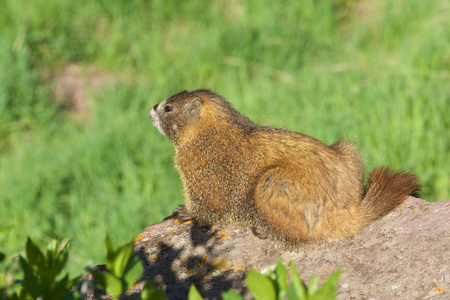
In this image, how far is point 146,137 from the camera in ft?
20.9

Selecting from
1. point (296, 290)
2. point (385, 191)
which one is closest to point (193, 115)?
point (385, 191)

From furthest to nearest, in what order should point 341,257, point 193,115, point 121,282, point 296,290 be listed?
point 193,115 < point 341,257 < point 121,282 < point 296,290

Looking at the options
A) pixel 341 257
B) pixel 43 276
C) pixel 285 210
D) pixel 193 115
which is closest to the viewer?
pixel 43 276

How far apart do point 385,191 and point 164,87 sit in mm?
4629

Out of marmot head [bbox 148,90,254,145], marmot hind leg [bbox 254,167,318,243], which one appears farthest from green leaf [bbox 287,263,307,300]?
marmot head [bbox 148,90,254,145]

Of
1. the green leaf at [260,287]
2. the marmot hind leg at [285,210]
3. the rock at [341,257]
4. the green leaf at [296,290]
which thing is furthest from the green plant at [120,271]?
the marmot hind leg at [285,210]

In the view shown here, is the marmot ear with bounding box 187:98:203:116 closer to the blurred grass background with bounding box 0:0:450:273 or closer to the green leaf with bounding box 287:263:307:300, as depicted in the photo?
the blurred grass background with bounding box 0:0:450:273

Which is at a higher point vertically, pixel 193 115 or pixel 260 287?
pixel 193 115

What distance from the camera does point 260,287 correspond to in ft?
5.36

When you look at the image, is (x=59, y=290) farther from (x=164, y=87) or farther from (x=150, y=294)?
(x=164, y=87)

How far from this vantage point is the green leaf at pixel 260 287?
1.62 meters

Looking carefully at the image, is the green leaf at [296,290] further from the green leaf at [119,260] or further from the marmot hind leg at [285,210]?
the marmot hind leg at [285,210]

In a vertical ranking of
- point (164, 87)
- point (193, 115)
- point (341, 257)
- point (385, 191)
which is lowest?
point (341, 257)

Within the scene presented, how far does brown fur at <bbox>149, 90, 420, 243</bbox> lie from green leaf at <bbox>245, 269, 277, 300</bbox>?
1.32 meters
